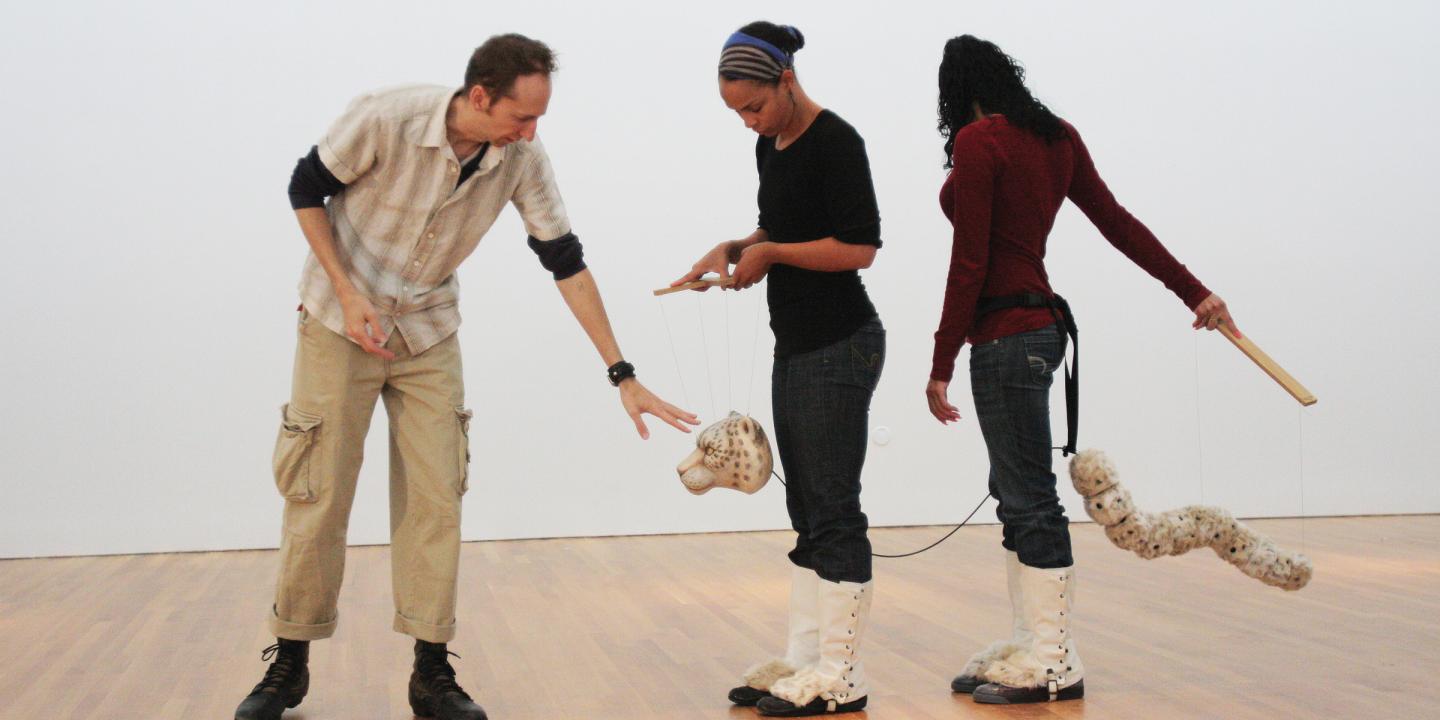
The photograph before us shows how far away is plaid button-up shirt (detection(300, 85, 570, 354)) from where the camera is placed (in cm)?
214

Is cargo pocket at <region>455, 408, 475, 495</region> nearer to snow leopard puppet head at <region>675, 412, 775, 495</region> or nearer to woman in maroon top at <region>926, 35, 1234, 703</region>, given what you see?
snow leopard puppet head at <region>675, 412, 775, 495</region>

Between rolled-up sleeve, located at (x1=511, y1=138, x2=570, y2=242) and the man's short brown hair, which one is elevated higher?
the man's short brown hair

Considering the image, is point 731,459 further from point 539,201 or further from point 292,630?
point 292,630

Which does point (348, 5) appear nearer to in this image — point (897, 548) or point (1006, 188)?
point (897, 548)

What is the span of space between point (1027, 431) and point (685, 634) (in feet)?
3.53

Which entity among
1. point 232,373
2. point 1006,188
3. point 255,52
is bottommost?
point 232,373

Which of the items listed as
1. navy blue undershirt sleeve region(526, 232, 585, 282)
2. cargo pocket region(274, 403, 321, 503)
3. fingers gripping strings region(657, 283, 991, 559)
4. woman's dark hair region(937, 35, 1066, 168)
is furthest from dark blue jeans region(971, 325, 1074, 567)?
fingers gripping strings region(657, 283, 991, 559)

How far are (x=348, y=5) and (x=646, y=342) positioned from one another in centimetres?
164

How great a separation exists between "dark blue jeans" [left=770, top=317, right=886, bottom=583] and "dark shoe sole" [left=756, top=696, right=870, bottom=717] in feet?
0.71

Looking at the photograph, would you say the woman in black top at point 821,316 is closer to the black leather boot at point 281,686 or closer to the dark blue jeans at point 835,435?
the dark blue jeans at point 835,435

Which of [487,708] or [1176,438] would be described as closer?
[487,708]

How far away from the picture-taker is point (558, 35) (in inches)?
198

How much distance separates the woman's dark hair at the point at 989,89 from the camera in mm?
2326

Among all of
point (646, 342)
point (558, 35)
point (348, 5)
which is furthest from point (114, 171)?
point (646, 342)
